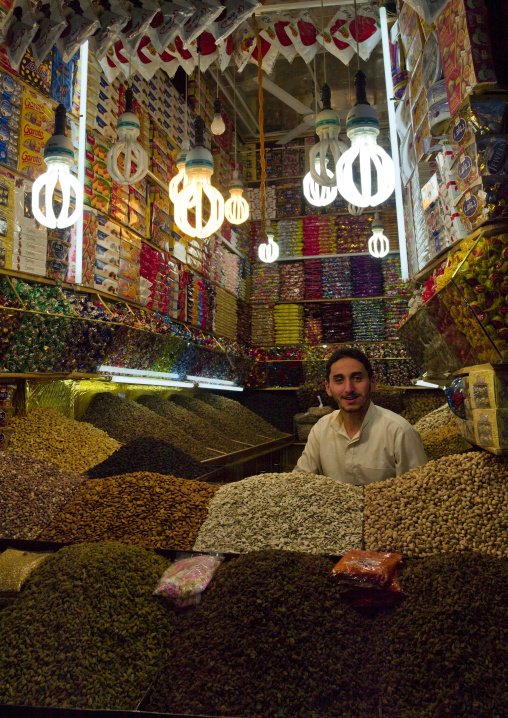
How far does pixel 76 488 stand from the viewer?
205 cm

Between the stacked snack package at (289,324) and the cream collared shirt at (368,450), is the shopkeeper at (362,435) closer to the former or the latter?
the cream collared shirt at (368,450)

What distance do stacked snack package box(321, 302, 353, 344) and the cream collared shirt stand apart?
429 centimetres

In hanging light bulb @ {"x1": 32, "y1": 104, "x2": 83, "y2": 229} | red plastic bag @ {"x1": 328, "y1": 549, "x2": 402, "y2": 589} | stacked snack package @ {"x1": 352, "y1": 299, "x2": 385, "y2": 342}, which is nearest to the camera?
red plastic bag @ {"x1": 328, "y1": 549, "x2": 402, "y2": 589}

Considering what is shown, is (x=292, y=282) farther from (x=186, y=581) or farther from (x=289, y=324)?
(x=186, y=581)

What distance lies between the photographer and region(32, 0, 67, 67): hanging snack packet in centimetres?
255

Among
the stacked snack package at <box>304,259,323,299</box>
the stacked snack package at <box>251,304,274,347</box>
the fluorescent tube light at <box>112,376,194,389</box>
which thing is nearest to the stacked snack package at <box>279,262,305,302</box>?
the stacked snack package at <box>304,259,323,299</box>

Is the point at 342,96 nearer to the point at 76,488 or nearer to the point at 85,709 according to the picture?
the point at 76,488

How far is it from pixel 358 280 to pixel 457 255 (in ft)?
17.2

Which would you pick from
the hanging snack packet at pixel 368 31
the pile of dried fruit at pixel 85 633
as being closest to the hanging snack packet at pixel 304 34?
Result: the hanging snack packet at pixel 368 31

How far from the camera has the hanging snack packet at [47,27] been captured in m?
2.55

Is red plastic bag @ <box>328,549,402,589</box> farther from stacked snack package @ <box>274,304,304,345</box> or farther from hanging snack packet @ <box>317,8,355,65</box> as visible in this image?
stacked snack package @ <box>274,304,304,345</box>

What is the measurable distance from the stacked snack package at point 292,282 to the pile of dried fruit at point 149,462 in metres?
4.43

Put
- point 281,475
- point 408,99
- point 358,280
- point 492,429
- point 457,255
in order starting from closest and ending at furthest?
point 492,429 → point 457,255 → point 281,475 → point 408,99 → point 358,280

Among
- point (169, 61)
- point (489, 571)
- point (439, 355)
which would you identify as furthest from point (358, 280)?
point (489, 571)
